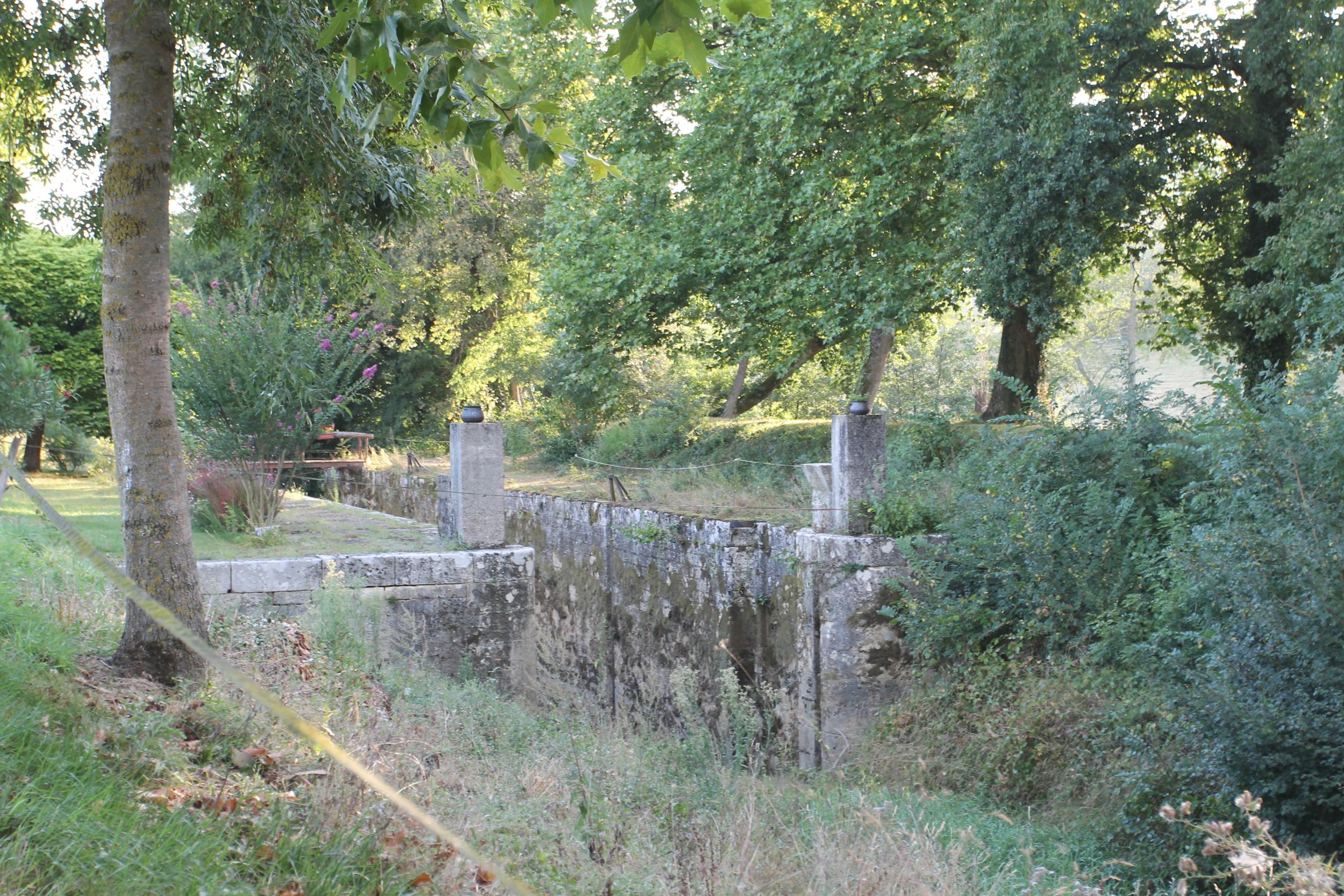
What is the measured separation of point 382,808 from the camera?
333 cm

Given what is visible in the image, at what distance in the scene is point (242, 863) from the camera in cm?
280

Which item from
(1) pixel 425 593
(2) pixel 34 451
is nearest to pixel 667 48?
(1) pixel 425 593

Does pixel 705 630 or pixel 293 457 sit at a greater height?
pixel 293 457

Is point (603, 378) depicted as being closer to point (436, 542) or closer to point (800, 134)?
point (800, 134)

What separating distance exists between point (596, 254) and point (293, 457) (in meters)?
5.50

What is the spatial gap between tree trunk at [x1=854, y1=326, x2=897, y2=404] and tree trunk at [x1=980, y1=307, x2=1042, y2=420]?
6.18 ft

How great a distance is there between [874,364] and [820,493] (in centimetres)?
702

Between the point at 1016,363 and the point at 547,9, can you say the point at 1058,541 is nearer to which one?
the point at 547,9

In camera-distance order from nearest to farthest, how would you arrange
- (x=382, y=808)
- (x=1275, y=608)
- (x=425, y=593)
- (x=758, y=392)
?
(x=382, y=808) < (x=1275, y=608) < (x=425, y=593) < (x=758, y=392)

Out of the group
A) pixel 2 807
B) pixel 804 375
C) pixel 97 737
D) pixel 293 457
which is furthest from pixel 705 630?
pixel 804 375

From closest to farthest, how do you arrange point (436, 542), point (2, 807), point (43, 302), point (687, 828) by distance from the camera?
1. point (2, 807)
2. point (687, 828)
3. point (436, 542)
4. point (43, 302)

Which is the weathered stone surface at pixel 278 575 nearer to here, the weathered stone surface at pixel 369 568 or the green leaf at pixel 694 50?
the weathered stone surface at pixel 369 568

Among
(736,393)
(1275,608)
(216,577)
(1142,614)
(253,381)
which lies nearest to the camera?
(1275,608)

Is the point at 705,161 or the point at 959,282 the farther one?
the point at 705,161
